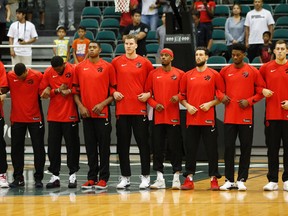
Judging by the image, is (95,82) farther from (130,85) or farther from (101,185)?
(101,185)

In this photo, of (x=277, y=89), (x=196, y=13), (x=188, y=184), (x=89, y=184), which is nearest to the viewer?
(x=277, y=89)

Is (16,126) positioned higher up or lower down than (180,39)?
lower down

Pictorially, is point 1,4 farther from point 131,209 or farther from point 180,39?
point 131,209

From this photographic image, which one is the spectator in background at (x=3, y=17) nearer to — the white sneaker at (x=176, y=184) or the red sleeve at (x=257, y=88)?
the white sneaker at (x=176, y=184)

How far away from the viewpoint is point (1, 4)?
24.2m

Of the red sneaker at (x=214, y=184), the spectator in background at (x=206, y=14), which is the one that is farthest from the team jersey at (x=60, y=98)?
the spectator in background at (x=206, y=14)

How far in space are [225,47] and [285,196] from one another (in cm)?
914

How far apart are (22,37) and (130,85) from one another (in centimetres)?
→ 784

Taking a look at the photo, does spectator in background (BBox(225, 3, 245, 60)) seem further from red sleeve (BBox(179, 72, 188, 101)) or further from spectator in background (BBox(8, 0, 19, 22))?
red sleeve (BBox(179, 72, 188, 101))

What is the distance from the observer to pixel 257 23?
22.3 meters

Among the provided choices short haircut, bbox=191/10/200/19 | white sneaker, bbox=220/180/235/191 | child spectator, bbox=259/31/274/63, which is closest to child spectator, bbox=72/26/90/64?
short haircut, bbox=191/10/200/19

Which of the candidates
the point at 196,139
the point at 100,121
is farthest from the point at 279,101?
the point at 100,121

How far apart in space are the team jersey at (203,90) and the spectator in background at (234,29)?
24.5 feet

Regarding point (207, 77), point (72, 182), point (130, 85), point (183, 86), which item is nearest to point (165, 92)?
point (183, 86)
